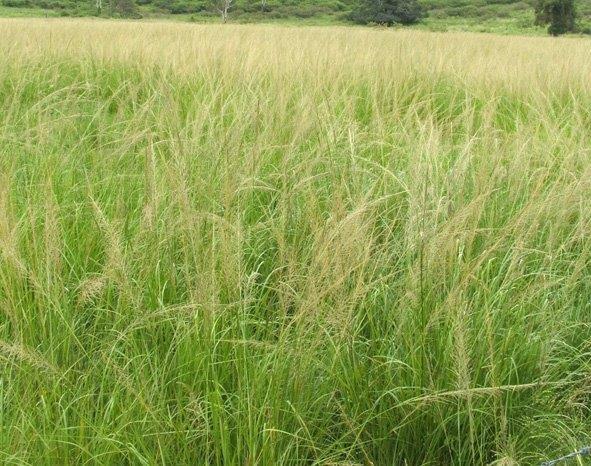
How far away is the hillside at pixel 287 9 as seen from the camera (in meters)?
42.2

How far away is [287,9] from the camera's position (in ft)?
159

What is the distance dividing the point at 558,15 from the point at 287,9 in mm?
21021

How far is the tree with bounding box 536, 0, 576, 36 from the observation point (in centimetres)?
3209

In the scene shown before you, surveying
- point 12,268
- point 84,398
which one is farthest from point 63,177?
point 84,398

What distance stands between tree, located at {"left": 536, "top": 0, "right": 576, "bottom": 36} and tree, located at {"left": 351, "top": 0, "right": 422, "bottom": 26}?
7737 millimetres

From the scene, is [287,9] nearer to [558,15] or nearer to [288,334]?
[558,15]

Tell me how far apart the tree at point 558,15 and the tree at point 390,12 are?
25.4 feet

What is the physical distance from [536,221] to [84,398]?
1.13 meters

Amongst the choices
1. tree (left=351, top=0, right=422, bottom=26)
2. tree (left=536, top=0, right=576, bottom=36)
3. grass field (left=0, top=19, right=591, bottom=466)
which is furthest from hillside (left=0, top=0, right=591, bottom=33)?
grass field (left=0, top=19, right=591, bottom=466)

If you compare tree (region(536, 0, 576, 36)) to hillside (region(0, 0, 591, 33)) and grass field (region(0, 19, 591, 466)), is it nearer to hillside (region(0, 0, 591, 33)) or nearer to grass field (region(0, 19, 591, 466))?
hillside (region(0, 0, 591, 33))

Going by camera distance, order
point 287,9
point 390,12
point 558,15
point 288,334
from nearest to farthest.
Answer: point 288,334 < point 558,15 < point 390,12 < point 287,9

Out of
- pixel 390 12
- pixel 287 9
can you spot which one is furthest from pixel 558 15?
pixel 287 9

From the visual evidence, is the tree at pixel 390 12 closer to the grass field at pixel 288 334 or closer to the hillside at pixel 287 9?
the hillside at pixel 287 9

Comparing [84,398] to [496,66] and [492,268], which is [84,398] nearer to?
[492,268]
